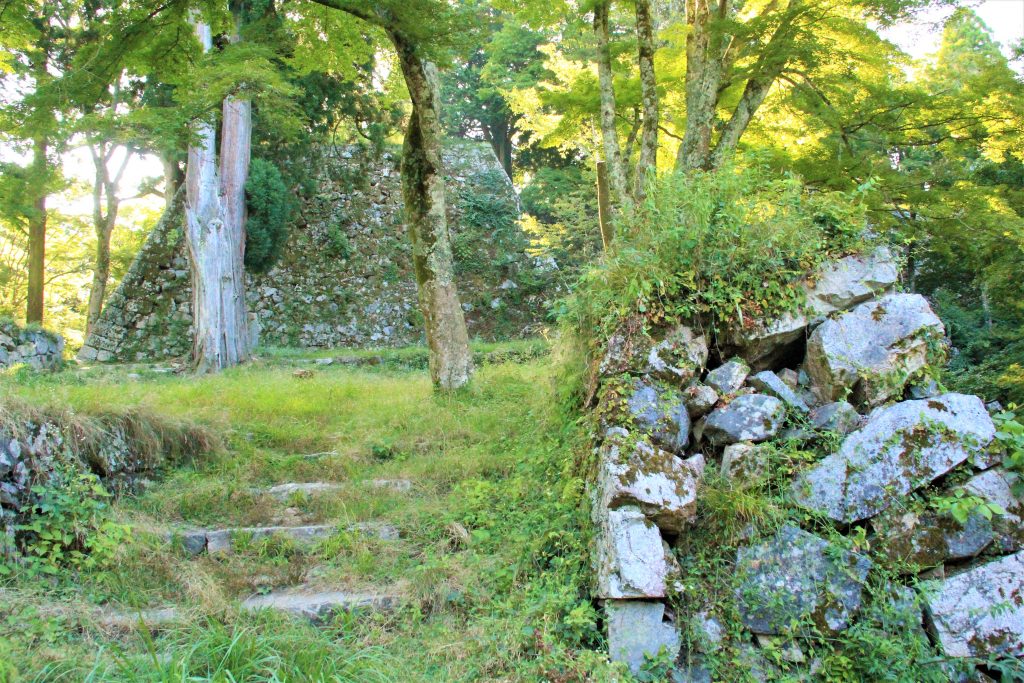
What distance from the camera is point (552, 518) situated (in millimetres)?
4500

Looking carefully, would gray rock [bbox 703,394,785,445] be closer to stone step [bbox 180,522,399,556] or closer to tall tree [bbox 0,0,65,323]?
stone step [bbox 180,522,399,556]

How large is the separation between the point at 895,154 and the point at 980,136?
698 cm

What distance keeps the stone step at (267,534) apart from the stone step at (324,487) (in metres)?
0.54

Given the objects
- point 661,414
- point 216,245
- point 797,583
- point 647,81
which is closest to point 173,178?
point 216,245

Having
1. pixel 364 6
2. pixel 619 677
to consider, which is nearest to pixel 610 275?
pixel 619 677

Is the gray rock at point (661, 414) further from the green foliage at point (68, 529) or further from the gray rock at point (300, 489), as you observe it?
the green foliage at point (68, 529)

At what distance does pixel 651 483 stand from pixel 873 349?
2.00m

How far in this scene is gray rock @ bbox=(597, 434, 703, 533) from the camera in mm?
3818

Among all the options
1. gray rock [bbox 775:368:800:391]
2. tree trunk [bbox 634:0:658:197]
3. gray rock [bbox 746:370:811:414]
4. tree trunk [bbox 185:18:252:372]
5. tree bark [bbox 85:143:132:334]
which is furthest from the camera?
tree bark [bbox 85:143:132:334]

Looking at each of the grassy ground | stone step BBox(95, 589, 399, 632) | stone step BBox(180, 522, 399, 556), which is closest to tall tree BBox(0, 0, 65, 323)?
the grassy ground

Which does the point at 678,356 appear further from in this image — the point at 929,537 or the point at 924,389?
the point at 929,537

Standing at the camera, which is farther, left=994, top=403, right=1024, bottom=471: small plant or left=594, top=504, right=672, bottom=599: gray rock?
left=994, top=403, right=1024, bottom=471: small plant

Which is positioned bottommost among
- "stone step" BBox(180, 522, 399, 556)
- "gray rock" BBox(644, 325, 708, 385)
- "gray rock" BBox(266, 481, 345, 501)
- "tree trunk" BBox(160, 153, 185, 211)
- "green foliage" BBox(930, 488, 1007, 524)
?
"stone step" BBox(180, 522, 399, 556)

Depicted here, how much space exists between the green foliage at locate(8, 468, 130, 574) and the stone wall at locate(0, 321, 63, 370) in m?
7.86
